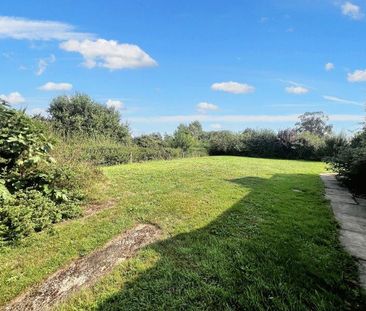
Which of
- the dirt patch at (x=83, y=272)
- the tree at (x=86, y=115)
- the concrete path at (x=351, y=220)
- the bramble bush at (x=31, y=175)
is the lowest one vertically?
the dirt patch at (x=83, y=272)

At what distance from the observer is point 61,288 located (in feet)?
10.5

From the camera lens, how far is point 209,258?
3.56m

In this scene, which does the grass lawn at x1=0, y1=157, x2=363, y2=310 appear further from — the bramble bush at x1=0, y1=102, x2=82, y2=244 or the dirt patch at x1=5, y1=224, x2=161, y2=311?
the bramble bush at x1=0, y1=102, x2=82, y2=244

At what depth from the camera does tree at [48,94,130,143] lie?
123 feet

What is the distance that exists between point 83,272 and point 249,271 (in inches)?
74.1

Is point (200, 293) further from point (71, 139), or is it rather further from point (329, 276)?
point (71, 139)

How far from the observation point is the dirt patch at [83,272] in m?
3.03

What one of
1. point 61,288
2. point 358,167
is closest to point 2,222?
point 61,288

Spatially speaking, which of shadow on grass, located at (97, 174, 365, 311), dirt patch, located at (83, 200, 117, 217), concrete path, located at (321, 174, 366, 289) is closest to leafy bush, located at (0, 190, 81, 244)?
dirt patch, located at (83, 200, 117, 217)

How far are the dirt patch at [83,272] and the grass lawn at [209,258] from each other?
0.45ft

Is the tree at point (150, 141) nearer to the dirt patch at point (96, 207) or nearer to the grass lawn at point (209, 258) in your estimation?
the dirt patch at point (96, 207)

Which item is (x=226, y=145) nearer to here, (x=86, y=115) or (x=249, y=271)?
Answer: (x=86, y=115)

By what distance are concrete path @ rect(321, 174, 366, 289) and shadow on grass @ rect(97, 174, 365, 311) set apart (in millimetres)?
133

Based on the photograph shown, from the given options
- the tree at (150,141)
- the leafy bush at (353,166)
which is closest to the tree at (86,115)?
the tree at (150,141)
